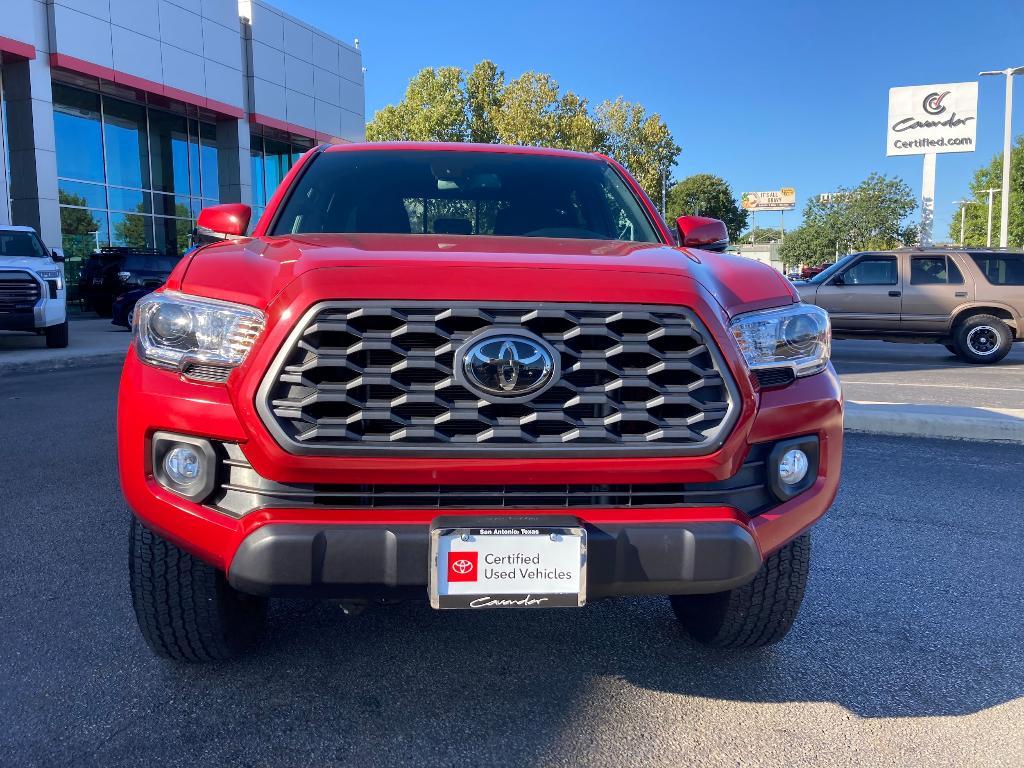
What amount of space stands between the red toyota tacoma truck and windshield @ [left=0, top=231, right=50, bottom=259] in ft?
41.9

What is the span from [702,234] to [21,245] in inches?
517

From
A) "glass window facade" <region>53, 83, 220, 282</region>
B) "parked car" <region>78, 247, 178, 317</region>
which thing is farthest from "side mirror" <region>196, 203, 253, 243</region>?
"glass window facade" <region>53, 83, 220, 282</region>

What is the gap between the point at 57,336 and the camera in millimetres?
13633

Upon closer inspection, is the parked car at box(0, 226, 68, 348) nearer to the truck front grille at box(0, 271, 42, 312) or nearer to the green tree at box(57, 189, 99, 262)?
the truck front grille at box(0, 271, 42, 312)

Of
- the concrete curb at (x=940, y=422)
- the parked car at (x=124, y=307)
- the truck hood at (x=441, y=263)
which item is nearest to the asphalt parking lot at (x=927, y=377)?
the concrete curb at (x=940, y=422)

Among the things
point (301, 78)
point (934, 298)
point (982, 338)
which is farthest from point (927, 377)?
point (301, 78)

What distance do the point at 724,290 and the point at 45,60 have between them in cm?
2253

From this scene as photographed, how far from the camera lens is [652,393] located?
2158mm

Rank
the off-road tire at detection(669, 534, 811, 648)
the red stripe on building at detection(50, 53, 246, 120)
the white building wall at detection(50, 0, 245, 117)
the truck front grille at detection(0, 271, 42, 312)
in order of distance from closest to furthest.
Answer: the off-road tire at detection(669, 534, 811, 648) < the truck front grille at detection(0, 271, 42, 312) < the red stripe on building at detection(50, 53, 246, 120) < the white building wall at detection(50, 0, 245, 117)

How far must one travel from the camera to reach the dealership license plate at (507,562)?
6.75 feet

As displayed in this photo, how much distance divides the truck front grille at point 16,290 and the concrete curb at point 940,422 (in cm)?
1165

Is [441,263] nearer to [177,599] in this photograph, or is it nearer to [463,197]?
[177,599]

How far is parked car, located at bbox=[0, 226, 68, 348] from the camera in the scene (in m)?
12.4

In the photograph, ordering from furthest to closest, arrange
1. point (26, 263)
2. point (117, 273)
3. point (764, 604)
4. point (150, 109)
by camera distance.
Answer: point (150, 109), point (117, 273), point (26, 263), point (764, 604)
